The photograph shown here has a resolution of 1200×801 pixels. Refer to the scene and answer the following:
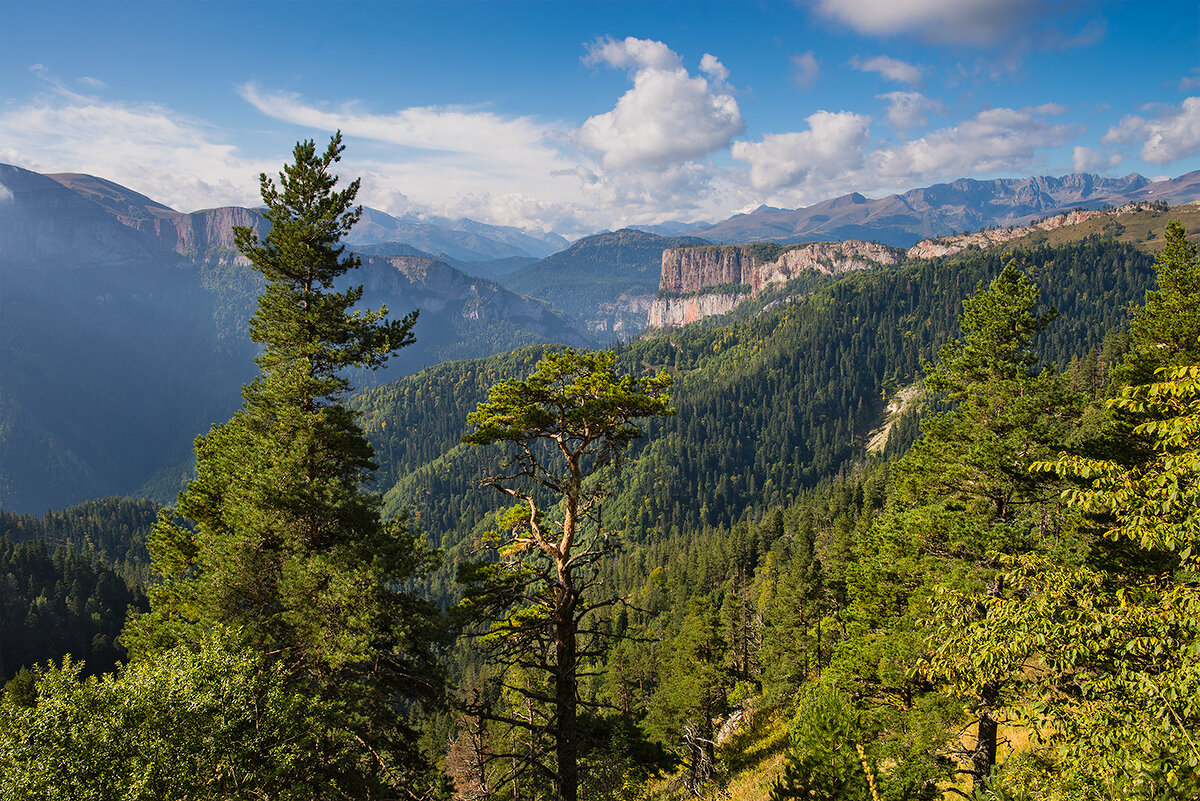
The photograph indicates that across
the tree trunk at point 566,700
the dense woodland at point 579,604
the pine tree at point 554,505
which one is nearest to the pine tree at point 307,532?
the dense woodland at point 579,604

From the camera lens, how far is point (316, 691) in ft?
41.4

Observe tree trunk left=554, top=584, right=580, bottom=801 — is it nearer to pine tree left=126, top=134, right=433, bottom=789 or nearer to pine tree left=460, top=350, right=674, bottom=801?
pine tree left=460, top=350, right=674, bottom=801

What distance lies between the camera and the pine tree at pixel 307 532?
42.6 ft

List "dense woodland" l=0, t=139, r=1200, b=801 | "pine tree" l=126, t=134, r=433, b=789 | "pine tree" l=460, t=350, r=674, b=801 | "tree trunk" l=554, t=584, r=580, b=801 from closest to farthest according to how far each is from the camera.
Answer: "dense woodland" l=0, t=139, r=1200, b=801 → "tree trunk" l=554, t=584, r=580, b=801 → "pine tree" l=460, t=350, r=674, b=801 → "pine tree" l=126, t=134, r=433, b=789

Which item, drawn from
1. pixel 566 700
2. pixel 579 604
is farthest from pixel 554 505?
pixel 566 700

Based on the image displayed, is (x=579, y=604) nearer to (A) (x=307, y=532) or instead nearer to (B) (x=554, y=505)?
(B) (x=554, y=505)

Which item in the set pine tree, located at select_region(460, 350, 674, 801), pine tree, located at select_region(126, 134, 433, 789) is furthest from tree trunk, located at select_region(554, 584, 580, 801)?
pine tree, located at select_region(126, 134, 433, 789)

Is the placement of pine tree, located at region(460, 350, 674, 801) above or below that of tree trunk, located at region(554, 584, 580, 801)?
above

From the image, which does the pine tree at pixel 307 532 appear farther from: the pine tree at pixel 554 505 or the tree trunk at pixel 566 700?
the tree trunk at pixel 566 700

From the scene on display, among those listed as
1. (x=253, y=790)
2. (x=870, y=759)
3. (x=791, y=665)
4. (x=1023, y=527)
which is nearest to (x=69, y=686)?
(x=253, y=790)

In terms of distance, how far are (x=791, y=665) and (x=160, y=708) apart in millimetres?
35964

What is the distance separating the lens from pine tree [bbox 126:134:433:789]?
42.6ft

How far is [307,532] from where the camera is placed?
1520 cm

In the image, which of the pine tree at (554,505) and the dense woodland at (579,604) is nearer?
the dense woodland at (579,604)
